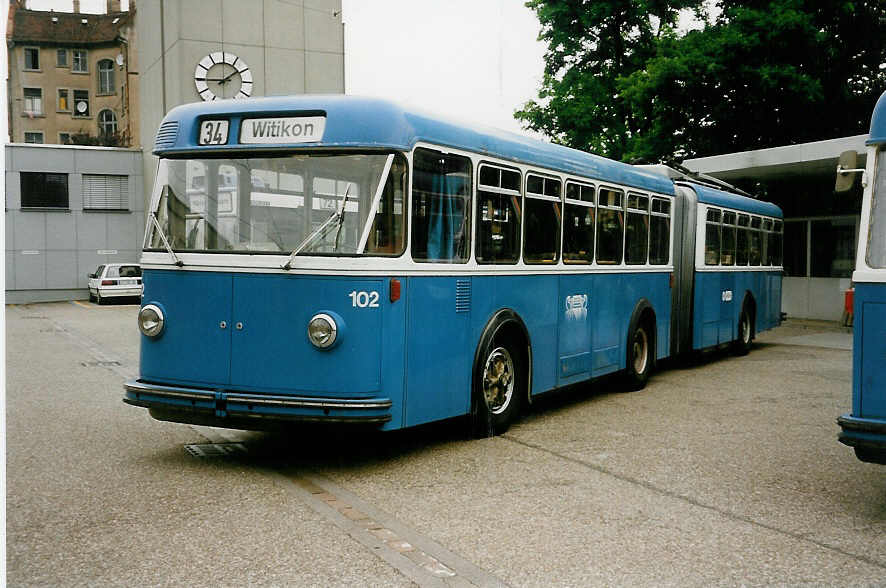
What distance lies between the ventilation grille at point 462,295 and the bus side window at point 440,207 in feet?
0.64

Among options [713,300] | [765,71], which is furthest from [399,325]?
[765,71]

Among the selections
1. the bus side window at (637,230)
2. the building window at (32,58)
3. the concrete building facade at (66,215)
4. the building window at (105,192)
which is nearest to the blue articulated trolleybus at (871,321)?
the bus side window at (637,230)

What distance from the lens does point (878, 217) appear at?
650 cm

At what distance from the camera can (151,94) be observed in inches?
1674

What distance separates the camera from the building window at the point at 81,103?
72875 mm

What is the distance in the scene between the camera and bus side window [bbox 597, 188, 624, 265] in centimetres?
1127

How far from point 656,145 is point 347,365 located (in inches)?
971

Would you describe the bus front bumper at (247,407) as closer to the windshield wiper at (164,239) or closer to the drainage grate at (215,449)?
the drainage grate at (215,449)

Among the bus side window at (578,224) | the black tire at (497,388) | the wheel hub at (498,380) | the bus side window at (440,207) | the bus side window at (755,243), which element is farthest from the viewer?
the bus side window at (755,243)

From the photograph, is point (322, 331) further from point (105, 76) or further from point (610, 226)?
point (105, 76)

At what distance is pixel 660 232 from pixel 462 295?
597 centimetres

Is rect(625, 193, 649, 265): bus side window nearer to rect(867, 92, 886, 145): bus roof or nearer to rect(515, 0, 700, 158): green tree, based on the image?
rect(867, 92, 886, 145): bus roof

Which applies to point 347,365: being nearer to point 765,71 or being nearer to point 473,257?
point 473,257

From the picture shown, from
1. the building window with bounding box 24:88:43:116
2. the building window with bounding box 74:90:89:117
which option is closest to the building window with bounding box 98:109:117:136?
the building window with bounding box 74:90:89:117
